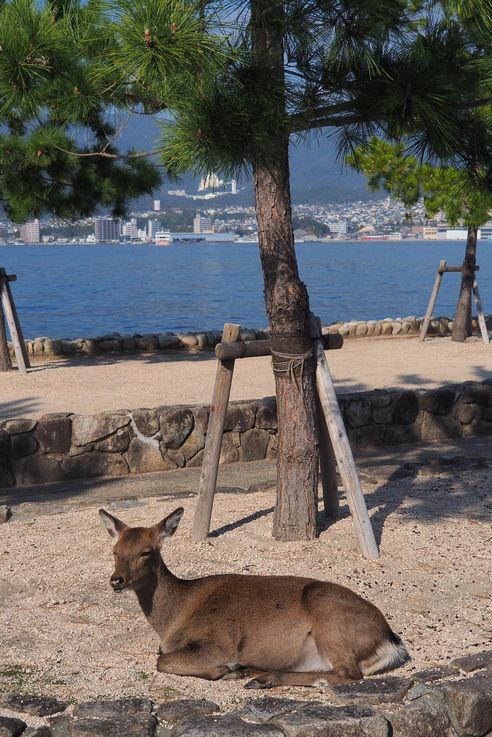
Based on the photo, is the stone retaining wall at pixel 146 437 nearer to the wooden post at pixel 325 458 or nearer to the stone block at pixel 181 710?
the wooden post at pixel 325 458

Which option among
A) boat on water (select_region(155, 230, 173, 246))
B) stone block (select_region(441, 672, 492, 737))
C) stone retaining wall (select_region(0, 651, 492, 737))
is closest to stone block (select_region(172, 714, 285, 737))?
stone retaining wall (select_region(0, 651, 492, 737))

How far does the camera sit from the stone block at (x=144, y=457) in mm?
10758

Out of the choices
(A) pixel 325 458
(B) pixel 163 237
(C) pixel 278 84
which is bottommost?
(B) pixel 163 237

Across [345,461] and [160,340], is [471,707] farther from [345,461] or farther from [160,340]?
[160,340]

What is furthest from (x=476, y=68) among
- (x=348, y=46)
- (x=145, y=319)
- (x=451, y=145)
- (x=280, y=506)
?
→ (x=145, y=319)

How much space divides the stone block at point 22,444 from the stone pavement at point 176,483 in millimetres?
345

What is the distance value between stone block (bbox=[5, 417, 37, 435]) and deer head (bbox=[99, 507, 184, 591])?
16.6ft

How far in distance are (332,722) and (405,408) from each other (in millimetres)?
7871

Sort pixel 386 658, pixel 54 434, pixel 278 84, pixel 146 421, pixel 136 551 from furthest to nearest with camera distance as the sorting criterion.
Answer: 1. pixel 146 421
2. pixel 54 434
3. pixel 278 84
4. pixel 136 551
5. pixel 386 658

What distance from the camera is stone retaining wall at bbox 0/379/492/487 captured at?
10.4 meters

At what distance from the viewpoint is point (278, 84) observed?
21.9 ft

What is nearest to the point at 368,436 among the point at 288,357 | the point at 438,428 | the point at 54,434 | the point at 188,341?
the point at 438,428

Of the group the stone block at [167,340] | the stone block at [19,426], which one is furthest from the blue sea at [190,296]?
the stone block at [19,426]

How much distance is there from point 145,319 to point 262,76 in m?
44.3
